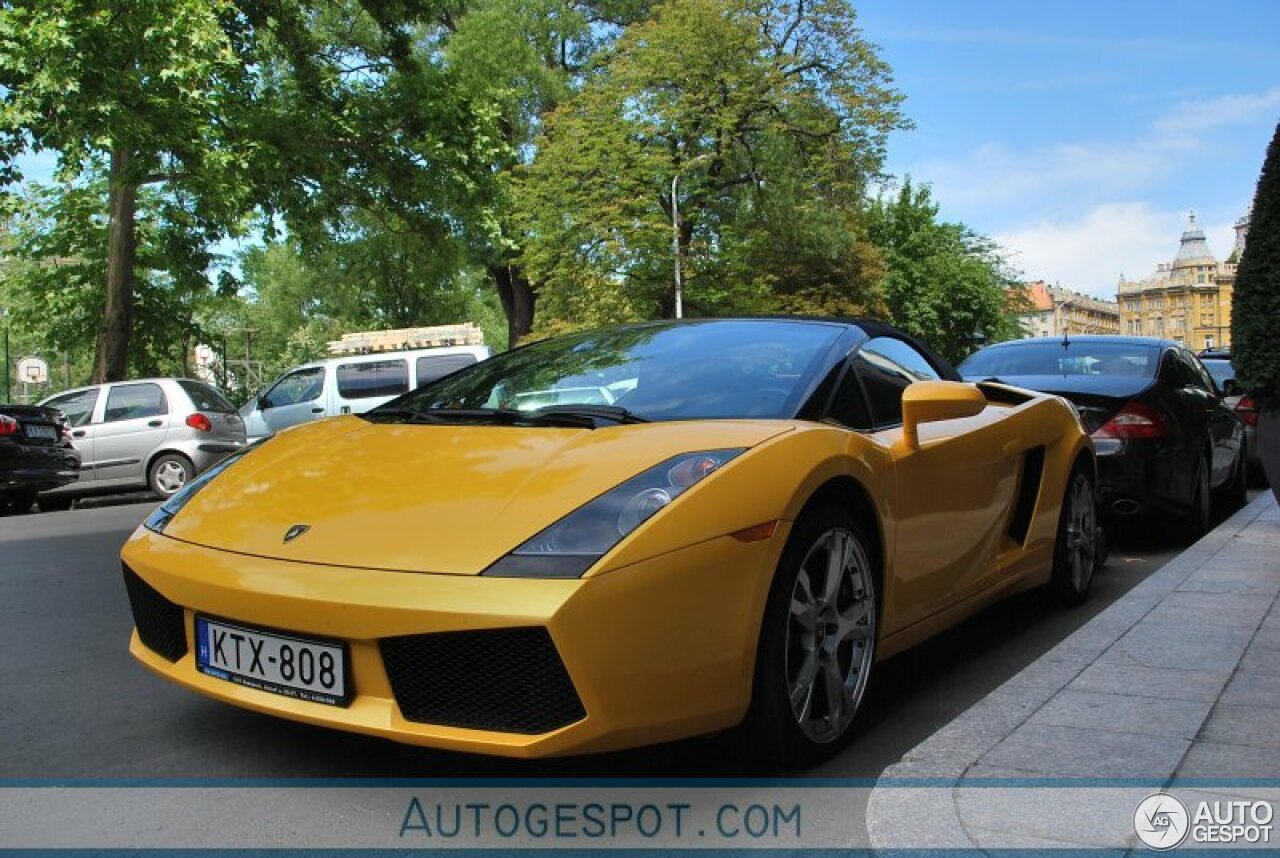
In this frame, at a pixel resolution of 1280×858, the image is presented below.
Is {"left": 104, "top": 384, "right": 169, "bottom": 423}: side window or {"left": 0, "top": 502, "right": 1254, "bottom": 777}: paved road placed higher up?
{"left": 104, "top": 384, "right": 169, "bottom": 423}: side window

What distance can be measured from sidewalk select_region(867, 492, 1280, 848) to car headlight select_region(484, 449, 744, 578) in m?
0.83

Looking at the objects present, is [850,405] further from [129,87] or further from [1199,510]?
[129,87]

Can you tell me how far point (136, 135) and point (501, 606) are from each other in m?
12.7

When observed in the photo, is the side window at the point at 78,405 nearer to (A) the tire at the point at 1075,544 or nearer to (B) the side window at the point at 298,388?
(B) the side window at the point at 298,388

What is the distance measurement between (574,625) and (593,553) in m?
0.18

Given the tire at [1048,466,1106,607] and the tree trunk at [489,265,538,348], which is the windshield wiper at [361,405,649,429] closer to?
the tire at [1048,466,1106,607]

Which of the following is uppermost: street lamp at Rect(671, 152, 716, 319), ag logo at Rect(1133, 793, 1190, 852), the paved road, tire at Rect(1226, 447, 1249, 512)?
street lamp at Rect(671, 152, 716, 319)

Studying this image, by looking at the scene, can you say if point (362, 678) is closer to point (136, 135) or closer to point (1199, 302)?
point (136, 135)

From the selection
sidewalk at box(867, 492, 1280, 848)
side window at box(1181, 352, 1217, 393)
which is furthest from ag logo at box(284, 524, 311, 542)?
side window at box(1181, 352, 1217, 393)

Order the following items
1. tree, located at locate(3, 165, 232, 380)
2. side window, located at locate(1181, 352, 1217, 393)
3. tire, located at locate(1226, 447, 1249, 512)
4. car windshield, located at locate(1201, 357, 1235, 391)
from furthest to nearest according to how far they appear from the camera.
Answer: tree, located at locate(3, 165, 232, 380) < car windshield, located at locate(1201, 357, 1235, 391) < tire, located at locate(1226, 447, 1249, 512) < side window, located at locate(1181, 352, 1217, 393)

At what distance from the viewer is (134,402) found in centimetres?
1447

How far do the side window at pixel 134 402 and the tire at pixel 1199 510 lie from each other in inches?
464

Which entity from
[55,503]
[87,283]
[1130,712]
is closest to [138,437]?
[55,503]

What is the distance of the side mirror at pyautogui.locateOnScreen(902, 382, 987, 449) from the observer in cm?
354
